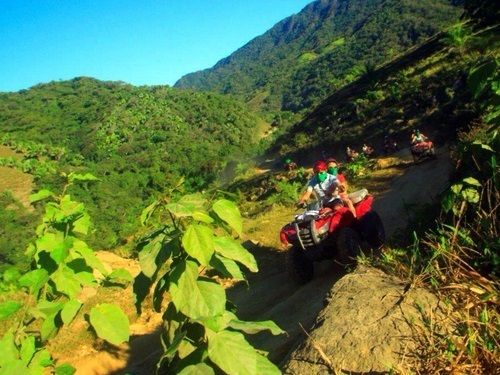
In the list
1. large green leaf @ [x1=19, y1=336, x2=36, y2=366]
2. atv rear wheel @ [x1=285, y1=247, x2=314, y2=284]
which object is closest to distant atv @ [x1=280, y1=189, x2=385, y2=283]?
atv rear wheel @ [x1=285, y1=247, x2=314, y2=284]

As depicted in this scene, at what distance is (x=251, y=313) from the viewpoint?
505cm

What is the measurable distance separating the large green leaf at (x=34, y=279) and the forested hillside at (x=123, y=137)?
4463cm

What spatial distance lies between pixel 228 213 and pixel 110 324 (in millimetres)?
592

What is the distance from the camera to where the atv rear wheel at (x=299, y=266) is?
5215 mm

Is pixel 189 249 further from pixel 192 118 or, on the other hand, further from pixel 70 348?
pixel 192 118

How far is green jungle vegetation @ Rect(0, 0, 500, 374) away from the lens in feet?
5.08

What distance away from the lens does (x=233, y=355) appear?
1501 millimetres

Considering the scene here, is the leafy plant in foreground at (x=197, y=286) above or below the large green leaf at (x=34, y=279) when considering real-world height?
below

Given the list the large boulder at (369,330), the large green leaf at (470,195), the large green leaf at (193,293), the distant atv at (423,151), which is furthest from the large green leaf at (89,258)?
the distant atv at (423,151)

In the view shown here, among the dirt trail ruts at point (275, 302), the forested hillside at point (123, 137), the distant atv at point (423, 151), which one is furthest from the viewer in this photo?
→ the forested hillside at point (123, 137)

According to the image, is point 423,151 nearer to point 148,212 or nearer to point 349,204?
point 349,204

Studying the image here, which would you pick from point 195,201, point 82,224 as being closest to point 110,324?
point 195,201

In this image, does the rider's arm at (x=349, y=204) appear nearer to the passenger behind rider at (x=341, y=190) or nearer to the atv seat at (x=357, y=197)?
the passenger behind rider at (x=341, y=190)

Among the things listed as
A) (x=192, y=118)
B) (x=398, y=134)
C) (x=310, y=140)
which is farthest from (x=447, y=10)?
(x=398, y=134)
